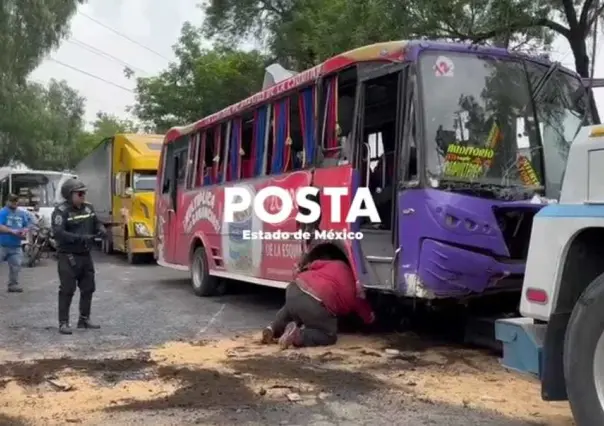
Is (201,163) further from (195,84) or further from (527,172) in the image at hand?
(195,84)

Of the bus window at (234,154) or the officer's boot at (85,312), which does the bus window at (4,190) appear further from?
the officer's boot at (85,312)

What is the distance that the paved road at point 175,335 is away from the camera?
564 centimetres

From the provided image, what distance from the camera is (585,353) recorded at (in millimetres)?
4281

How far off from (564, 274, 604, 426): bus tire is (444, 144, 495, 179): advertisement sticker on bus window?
3298 mm

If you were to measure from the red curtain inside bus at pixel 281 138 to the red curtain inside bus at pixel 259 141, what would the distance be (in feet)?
1.20

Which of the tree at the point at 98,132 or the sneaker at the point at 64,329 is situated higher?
the tree at the point at 98,132

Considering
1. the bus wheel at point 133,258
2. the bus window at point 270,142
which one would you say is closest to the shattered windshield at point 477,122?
the bus window at point 270,142

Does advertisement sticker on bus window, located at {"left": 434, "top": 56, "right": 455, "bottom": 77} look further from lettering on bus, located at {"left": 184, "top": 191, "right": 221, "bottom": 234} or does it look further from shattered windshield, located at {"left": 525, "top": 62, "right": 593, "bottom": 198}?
lettering on bus, located at {"left": 184, "top": 191, "right": 221, "bottom": 234}

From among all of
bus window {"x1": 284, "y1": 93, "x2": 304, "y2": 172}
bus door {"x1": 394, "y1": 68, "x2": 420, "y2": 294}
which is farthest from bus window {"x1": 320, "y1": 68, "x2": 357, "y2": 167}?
bus door {"x1": 394, "y1": 68, "x2": 420, "y2": 294}

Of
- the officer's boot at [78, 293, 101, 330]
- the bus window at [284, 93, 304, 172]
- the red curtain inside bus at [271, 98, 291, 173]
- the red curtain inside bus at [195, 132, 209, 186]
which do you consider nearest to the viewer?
the officer's boot at [78, 293, 101, 330]

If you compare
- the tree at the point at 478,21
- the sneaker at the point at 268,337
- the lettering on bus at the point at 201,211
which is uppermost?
the tree at the point at 478,21

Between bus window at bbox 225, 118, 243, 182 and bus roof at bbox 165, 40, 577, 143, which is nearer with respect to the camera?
bus roof at bbox 165, 40, 577, 143

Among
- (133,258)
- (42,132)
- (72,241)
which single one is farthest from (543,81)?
(42,132)

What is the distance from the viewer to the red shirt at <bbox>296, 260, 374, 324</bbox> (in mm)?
8273
